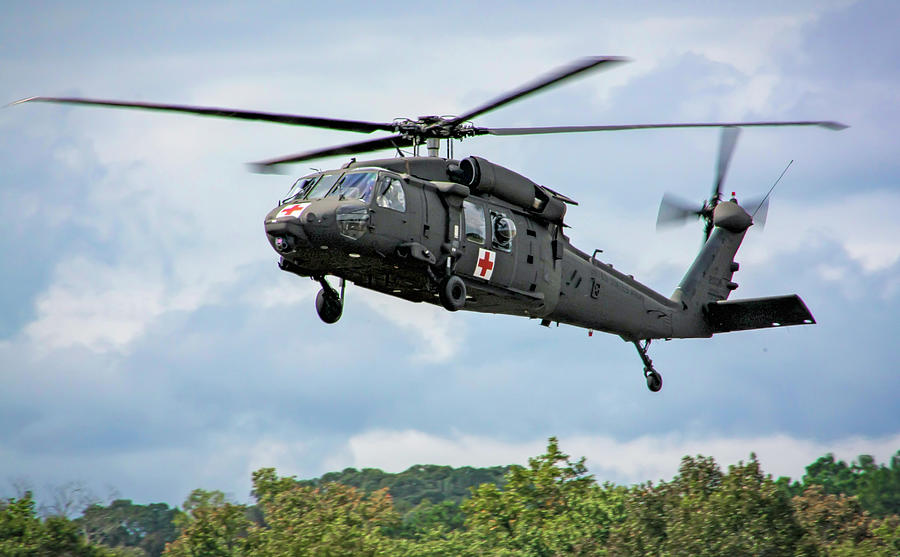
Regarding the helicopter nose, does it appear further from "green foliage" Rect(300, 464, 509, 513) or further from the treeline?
"green foliage" Rect(300, 464, 509, 513)

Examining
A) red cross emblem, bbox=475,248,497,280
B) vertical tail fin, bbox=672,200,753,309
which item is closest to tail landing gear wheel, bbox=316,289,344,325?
red cross emblem, bbox=475,248,497,280

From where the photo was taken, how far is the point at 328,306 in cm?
2622

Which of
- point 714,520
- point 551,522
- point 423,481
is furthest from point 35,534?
point 423,481

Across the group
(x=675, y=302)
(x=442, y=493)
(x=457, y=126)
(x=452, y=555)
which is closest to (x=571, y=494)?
(x=452, y=555)

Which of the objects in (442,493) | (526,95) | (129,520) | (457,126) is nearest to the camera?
(526,95)

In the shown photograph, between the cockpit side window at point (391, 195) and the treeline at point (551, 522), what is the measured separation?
36.4 m

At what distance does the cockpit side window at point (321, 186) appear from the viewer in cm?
2456

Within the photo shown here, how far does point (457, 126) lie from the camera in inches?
1037

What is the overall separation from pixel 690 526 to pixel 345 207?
3840 centimetres

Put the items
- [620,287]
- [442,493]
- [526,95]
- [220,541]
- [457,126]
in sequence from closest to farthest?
[526,95] → [457,126] → [620,287] → [220,541] → [442,493]

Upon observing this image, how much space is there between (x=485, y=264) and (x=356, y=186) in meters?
3.44

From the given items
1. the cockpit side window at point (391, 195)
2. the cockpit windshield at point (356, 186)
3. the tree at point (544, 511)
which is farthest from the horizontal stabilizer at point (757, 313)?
the tree at point (544, 511)

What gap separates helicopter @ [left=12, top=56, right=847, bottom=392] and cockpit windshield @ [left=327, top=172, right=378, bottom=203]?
26 millimetres

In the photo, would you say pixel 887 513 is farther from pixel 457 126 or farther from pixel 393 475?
pixel 457 126
